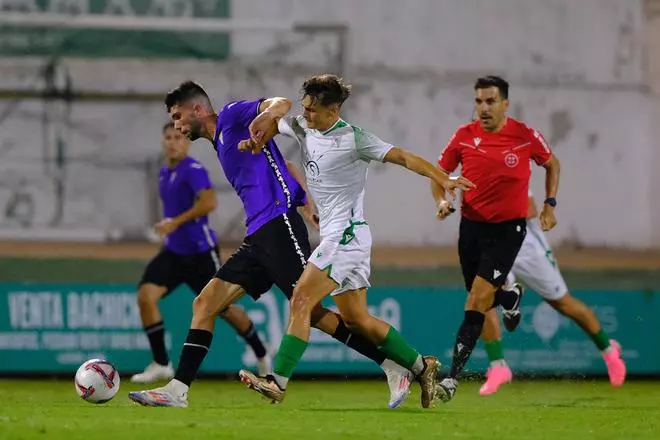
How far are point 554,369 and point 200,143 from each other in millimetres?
5663

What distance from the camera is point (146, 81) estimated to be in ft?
55.2

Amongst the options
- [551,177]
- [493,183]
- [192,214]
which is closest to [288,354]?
[493,183]

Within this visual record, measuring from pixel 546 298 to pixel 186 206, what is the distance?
3066 millimetres

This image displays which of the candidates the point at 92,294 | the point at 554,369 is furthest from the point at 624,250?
the point at 92,294

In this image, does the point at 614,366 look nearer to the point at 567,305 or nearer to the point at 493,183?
the point at 567,305

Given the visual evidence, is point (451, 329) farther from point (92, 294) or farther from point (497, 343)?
point (92, 294)

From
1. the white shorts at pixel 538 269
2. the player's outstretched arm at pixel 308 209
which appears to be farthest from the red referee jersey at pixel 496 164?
the player's outstretched arm at pixel 308 209

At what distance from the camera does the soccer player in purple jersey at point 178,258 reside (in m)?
11.7

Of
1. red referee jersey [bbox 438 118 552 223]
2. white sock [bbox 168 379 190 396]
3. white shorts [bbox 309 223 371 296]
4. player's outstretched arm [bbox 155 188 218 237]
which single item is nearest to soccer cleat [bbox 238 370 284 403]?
white sock [bbox 168 379 190 396]

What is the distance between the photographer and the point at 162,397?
27.1ft

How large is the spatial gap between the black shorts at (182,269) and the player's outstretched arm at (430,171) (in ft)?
13.1

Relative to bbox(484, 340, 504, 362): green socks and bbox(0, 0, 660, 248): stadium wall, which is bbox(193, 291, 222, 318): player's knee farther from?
bbox(0, 0, 660, 248): stadium wall

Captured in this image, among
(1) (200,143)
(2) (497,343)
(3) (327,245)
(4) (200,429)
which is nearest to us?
(4) (200,429)

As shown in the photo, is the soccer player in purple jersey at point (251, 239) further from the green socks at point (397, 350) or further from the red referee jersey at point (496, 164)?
the red referee jersey at point (496, 164)
